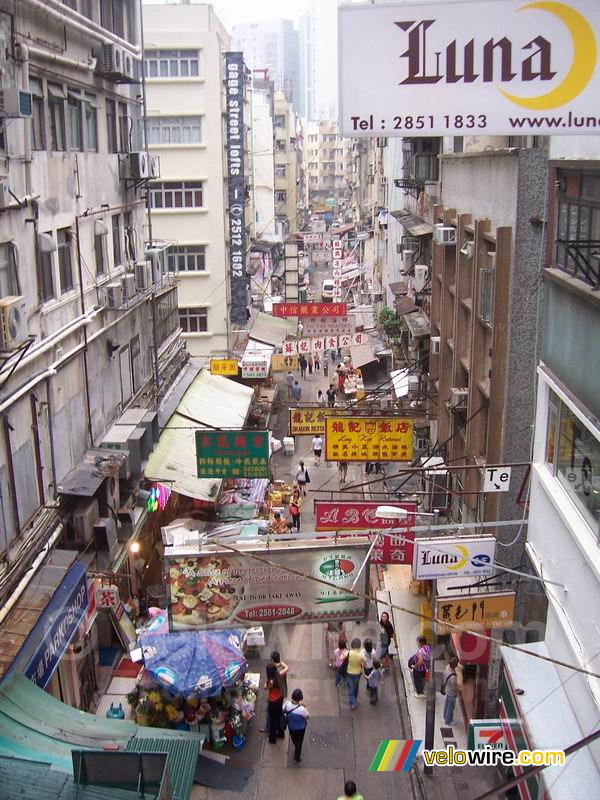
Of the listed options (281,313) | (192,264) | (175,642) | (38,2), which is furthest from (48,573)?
(192,264)

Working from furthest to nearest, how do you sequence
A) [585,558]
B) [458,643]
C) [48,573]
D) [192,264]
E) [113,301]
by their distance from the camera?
[192,264] < [113,301] < [458,643] < [48,573] < [585,558]

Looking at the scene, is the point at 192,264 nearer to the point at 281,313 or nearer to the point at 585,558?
the point at 281,313

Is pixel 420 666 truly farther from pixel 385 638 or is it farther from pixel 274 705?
pixel 274 705

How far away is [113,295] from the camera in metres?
17.2

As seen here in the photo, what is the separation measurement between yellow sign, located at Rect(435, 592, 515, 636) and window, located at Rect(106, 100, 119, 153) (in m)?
13.4

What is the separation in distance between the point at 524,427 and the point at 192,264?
2414cm

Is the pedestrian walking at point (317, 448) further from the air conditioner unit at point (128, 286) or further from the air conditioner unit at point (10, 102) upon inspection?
the air conditioner unit at point (10, 102)

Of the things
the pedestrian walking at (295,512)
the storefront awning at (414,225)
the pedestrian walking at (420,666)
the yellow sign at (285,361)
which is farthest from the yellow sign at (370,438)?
the yellow sign at (285,361)

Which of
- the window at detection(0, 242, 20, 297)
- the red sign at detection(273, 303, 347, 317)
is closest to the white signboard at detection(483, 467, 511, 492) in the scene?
the window at detection(0, 242, 20, 297)

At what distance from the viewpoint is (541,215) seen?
12.6 m

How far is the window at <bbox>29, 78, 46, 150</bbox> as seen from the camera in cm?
1339

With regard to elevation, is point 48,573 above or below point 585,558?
below

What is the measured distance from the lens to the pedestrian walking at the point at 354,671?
13633mm

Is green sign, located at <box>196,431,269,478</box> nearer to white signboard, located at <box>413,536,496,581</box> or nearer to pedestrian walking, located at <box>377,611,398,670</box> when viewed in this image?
pedestrian walking, located at <box>377,611,398,670</box>
